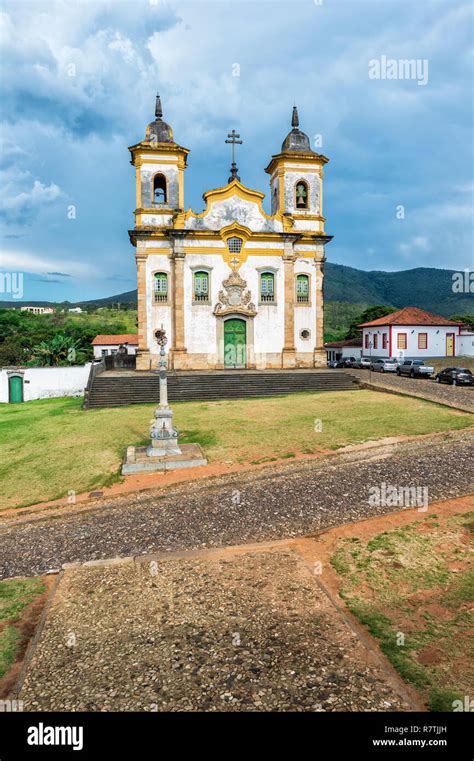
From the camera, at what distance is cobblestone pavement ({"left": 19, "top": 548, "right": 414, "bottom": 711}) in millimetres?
3748

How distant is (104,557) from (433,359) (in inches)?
1362

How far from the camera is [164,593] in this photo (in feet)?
18.1

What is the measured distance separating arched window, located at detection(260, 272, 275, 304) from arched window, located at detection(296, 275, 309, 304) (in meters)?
1.67

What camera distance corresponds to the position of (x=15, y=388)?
29266 mm

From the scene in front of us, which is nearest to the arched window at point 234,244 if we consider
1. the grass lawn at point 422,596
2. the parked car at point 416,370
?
the parked car at point 416,370

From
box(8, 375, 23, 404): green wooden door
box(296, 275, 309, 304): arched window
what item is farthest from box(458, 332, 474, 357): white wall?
box(8, 375, 23, 404): green wooden door

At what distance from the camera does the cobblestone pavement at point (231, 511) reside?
7129 millimetres

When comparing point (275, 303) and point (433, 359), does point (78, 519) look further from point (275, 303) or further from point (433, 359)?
point (433, 359)

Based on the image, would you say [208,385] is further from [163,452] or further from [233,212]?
[233,212]

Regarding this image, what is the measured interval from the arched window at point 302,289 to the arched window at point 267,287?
1669 mm

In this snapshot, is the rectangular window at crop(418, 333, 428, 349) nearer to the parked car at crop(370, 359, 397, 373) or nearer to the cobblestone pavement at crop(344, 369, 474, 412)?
the parked car at crop(370, 359, 397, 373)
